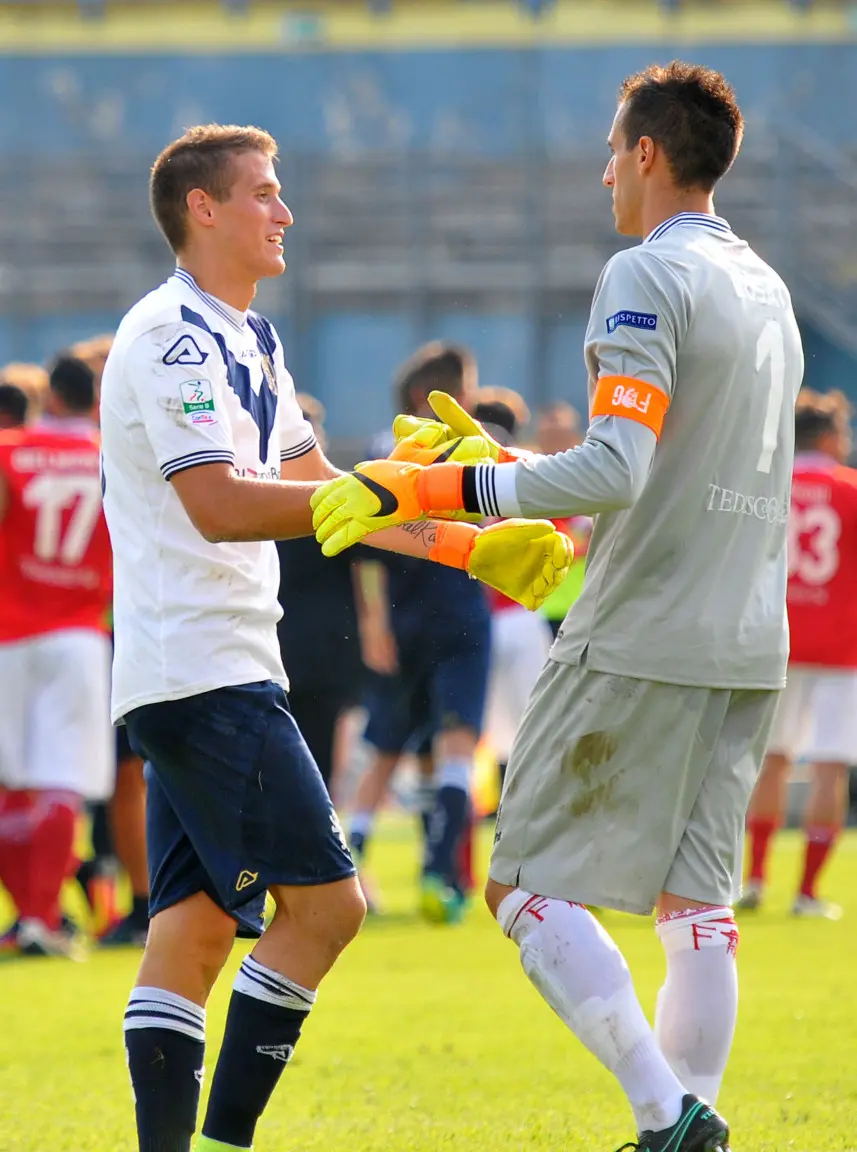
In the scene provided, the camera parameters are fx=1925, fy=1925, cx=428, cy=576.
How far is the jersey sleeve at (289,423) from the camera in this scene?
4.03m

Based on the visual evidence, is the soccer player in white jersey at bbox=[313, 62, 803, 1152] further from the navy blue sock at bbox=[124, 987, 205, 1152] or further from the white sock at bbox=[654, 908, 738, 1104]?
the navy blue sock at bbox=[124, 987, 205, 1152]

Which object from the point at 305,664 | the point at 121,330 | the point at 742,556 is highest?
the point at 121,330

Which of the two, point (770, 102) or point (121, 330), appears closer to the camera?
point (121, 330)

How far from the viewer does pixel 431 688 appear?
30.1 ft

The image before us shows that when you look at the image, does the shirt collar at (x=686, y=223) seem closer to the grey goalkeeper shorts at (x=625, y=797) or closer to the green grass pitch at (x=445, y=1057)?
the grey goalkeeper shorts at (x=625, y=797)

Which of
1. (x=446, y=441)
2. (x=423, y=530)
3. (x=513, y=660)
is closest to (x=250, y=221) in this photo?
(x=446, y=441)

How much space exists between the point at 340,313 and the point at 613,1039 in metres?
22.1

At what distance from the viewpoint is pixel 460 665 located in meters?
8.91

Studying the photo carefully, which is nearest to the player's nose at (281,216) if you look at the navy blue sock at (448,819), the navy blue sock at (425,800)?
the navy blue sock at (448,819)

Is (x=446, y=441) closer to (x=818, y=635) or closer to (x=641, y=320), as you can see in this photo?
(x=641, y=320)

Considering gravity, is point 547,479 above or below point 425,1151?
above

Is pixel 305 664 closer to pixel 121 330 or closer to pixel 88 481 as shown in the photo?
pixel 88 481

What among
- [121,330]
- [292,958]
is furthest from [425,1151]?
[121,330]

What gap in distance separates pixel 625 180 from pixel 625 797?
1.19 m
